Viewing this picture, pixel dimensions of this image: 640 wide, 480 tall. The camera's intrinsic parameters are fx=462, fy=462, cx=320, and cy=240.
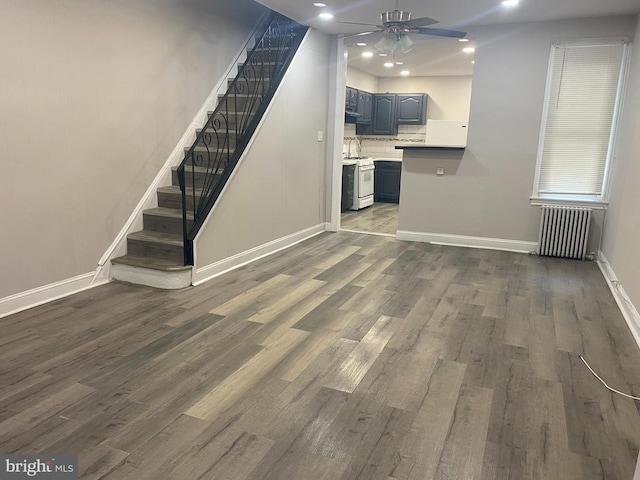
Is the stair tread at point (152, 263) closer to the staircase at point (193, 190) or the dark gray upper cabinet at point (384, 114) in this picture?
the staircase at point (193, 190)

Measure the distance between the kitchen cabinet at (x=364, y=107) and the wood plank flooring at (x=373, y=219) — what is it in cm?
182

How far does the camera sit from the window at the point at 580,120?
5.14m

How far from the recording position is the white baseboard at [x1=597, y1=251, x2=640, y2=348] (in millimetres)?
3330

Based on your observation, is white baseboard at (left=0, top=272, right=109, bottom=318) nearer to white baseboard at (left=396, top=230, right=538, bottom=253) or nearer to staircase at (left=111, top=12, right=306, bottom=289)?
staircase at (left=111, top=12, right=306, bottom=289)

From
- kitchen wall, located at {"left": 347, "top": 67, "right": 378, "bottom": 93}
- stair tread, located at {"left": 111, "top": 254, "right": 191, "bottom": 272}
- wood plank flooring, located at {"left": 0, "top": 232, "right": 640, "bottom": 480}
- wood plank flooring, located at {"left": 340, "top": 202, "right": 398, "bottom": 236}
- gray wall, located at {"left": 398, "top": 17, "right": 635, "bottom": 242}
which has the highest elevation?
kitchen wall, located at {"left": 347, "top": 67, "right": 378, "bottom": 93}

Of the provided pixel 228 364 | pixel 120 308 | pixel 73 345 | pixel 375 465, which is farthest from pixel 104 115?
pixel 375 465

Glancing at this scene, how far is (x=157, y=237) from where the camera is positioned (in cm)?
430

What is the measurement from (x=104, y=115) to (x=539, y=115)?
4.71 meters

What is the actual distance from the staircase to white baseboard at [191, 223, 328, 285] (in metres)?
0.19

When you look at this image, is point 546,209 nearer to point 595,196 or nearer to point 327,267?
point 595,196

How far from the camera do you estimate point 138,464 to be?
6.22 feet

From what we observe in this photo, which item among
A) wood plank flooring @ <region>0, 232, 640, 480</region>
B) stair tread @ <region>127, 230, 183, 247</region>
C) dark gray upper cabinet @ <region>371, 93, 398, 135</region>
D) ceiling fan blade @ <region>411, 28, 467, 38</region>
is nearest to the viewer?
wood plank flooring @ <region>0, 232, 640, 480</region>

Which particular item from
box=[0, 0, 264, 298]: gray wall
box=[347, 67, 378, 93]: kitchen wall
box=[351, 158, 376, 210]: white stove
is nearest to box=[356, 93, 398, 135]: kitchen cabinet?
box=[347, 67, 378, 93]: kitchen wall

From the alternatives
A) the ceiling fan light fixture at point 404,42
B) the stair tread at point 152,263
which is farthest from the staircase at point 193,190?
the ceiling fan light fixture at point 404,42
